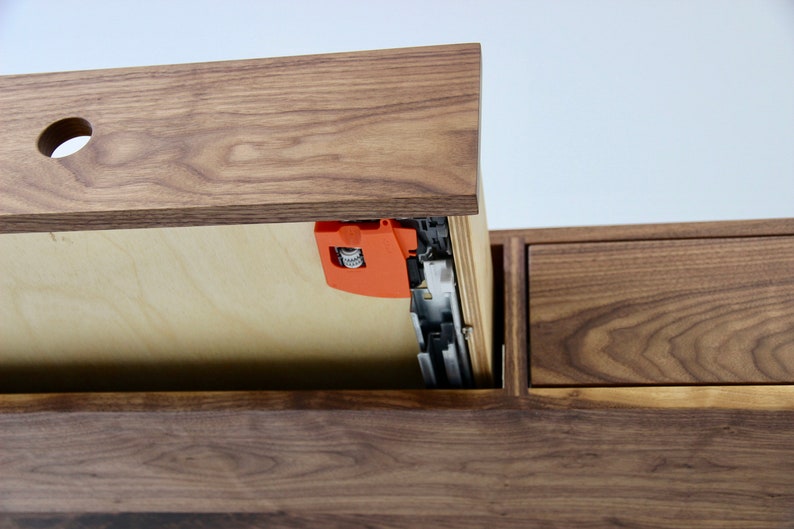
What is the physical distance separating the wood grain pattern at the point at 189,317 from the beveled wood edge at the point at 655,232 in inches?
7.1

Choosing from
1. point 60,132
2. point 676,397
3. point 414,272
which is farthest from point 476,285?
point 60,132

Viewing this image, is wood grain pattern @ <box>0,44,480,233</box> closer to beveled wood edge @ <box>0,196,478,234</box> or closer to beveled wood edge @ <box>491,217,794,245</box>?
beveled wood edge @ <box>0,196,478,234</box>

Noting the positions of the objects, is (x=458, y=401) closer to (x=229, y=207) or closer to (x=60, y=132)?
(x=229, y=207)

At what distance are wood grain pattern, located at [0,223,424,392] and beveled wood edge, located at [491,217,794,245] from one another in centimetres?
18

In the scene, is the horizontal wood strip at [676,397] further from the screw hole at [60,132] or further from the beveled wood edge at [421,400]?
the screw hole at [60,132]

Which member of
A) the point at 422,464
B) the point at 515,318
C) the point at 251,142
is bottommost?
the point at 422,464

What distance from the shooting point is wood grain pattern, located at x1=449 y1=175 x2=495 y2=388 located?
0.73 metres

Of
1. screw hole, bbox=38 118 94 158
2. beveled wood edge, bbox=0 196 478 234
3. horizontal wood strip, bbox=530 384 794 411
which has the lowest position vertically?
horizontal wood strip, bbox=530 384 794 411

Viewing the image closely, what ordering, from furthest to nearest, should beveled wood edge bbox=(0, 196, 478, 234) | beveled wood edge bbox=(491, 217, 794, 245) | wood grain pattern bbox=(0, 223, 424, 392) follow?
beveled wood edge bbox=(491, 217, 794, 245) → wood grain pattern bbox=(0, 223, 424, 392) → beveled wood edge bbox=(0, 196, 478, 234)

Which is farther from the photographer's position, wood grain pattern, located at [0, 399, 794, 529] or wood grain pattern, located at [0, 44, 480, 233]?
wood grain pattern, located at [0, 399, 794, 529]

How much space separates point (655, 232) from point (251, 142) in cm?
44

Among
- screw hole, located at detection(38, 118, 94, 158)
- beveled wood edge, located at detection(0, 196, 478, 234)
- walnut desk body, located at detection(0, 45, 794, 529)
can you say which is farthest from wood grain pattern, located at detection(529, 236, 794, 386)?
screw hole, located at detection(38, 118, 94, 158)

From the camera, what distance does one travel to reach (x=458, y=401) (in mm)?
831

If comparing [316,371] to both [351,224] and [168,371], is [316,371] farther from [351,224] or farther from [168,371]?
[351,224]
